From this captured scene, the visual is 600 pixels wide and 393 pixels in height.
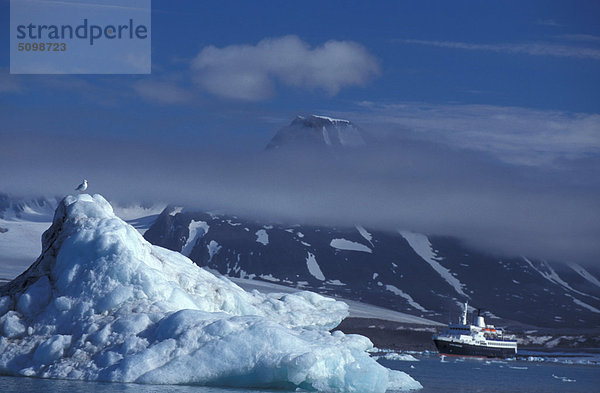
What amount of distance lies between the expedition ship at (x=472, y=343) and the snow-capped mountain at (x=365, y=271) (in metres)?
64.4

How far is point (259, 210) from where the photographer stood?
19750 centimetres

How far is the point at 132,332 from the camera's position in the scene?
2456 cm

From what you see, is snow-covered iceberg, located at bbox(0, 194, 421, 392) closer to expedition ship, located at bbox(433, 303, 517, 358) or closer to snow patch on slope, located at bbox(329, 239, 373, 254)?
expedition ship, located at bbox(433, 303, 517, 358)

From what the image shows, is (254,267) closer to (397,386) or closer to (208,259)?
(208,259)

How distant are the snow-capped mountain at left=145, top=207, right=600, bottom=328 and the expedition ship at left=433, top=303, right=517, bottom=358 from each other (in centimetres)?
6441

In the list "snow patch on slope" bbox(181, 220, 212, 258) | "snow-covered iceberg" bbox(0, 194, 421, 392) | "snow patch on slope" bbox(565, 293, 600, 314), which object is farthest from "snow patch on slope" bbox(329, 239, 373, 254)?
"snow-covered iceberg" bbox(0, 194, 421, 392)

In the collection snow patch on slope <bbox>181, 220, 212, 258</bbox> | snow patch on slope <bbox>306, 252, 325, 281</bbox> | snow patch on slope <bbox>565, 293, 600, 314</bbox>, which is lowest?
snow patch on slope <bbox>565, 293, 600, 314</bbox>

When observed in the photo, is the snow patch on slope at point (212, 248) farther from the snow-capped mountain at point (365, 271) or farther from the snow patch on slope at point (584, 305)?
the snow patch on slope at point (584, 305)

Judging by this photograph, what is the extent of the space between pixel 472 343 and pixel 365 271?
307 ft

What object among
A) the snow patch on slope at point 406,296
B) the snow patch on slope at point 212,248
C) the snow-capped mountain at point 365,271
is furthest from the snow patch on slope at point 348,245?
the snow patch on slope at point 212,248

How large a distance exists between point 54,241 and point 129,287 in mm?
5011

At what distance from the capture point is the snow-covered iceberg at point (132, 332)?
23.4 m

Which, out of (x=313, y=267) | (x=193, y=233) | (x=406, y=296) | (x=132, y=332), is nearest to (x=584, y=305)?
(x=406, y=296)

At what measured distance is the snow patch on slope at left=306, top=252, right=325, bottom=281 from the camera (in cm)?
17343
